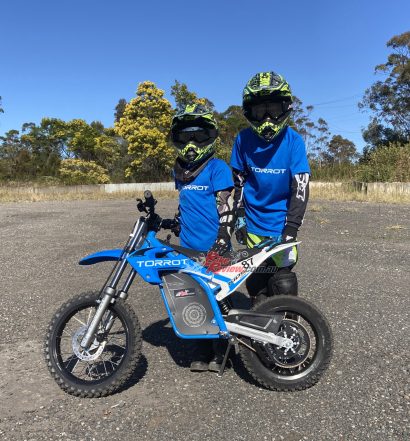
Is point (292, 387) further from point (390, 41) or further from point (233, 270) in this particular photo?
point (390, 41)

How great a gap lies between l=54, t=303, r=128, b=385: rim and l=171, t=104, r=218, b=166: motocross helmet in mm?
1349

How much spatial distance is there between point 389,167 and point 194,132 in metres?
21.3

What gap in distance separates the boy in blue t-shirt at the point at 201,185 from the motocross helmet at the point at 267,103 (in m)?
0.35

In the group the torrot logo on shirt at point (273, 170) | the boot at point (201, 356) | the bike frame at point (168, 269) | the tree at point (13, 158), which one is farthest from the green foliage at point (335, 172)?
the tree at point (13, 158)

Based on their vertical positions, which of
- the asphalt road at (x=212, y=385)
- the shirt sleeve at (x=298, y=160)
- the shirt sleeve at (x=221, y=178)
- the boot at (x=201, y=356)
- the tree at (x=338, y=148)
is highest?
the tree at (x=338, y=148)

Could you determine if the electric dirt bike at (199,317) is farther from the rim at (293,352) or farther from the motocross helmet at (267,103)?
the motocross helmet at (267,103)

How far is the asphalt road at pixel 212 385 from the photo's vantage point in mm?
2602

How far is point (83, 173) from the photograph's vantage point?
36.8m

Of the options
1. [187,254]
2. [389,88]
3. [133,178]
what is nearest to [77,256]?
[187,254]

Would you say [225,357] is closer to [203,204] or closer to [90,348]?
[90,348]

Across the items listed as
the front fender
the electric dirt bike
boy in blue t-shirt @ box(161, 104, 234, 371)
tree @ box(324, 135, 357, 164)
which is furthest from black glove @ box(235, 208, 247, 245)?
tree @ box(324, 135, 357, 164)

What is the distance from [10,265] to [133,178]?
26.4m

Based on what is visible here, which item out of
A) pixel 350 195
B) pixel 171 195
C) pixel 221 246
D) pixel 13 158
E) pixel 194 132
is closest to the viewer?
pixel 221 246

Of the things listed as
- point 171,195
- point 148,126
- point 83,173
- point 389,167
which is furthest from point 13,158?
point 389,167
